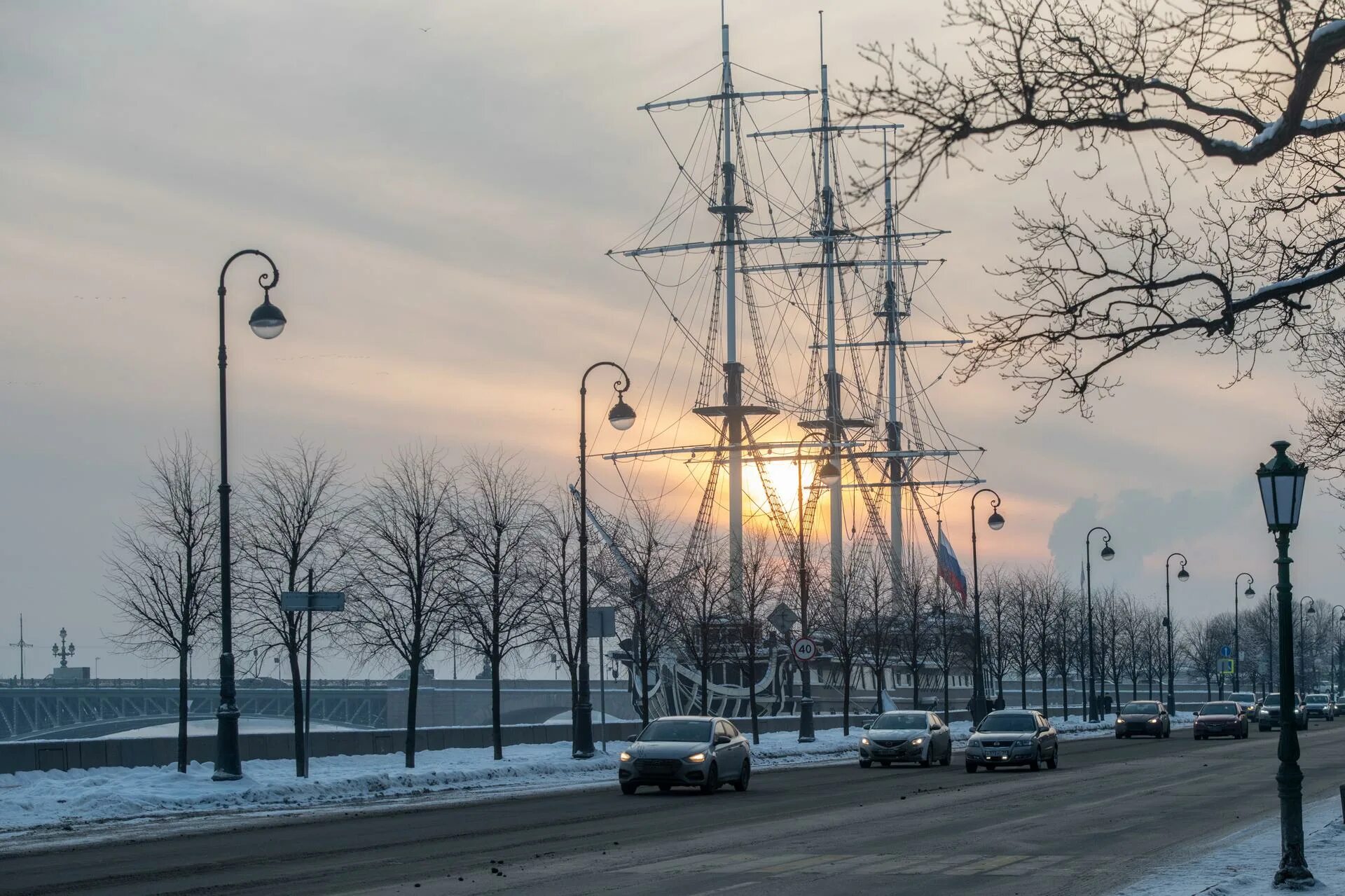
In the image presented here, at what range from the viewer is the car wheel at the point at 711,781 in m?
29.9

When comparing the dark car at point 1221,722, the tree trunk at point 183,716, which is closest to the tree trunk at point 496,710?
the tree trunk at point 183,716

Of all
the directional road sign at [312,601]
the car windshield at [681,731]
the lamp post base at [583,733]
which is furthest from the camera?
the lamp post base at [583,733]

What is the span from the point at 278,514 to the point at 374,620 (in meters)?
4.25

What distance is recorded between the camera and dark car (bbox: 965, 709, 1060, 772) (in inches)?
1479

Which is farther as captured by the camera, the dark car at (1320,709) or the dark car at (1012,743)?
the dark car at (1320,709)

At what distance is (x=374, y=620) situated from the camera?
136ft

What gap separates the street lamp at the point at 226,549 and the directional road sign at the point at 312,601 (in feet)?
3.43

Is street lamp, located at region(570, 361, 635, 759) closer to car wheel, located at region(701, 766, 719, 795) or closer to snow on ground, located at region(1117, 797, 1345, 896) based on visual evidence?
car wheel, located at region(701, 766, 719, 795)

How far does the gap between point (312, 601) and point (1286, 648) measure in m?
18.9

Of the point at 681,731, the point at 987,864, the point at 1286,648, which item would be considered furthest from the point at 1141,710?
the point at 1286,648

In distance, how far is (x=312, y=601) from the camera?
28859mm

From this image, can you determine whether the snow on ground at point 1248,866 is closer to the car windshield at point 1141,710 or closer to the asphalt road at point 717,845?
the asphalt road at point 717,845

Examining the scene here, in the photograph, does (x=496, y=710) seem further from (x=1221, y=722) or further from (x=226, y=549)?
(x=1221, y=722)

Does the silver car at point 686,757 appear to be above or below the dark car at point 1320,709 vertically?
above
